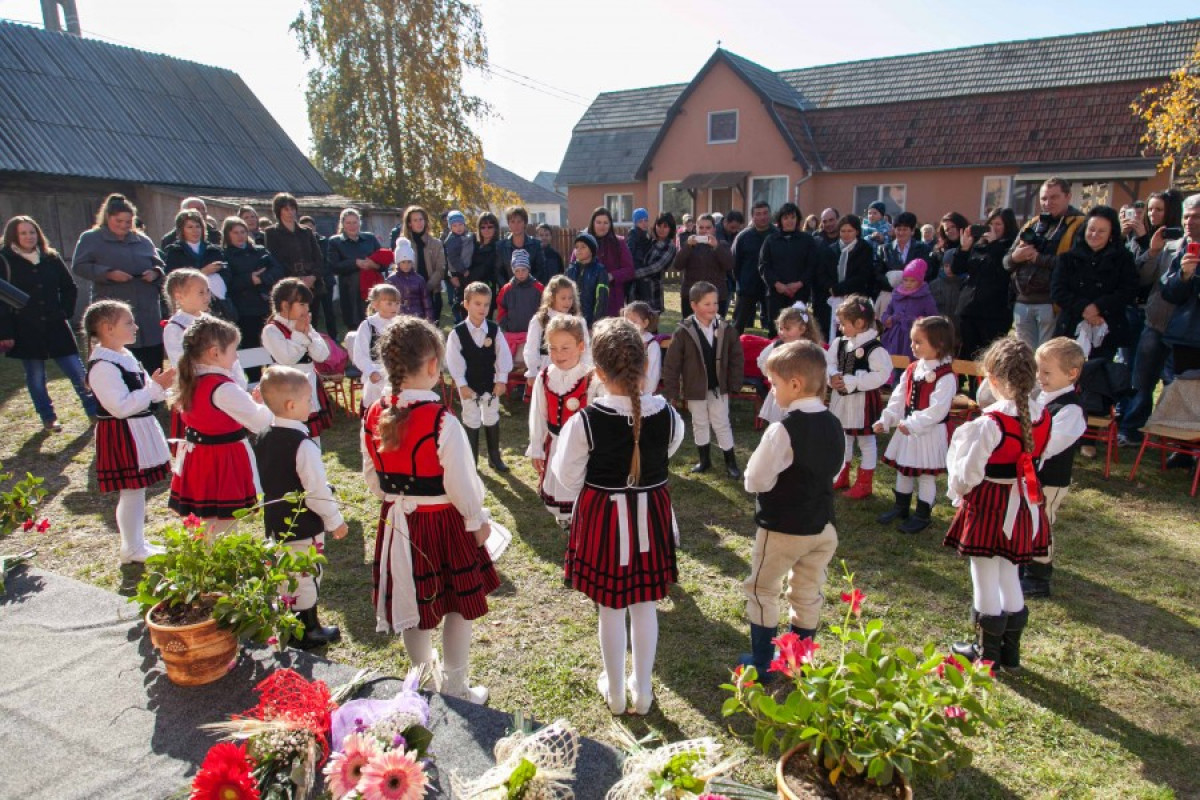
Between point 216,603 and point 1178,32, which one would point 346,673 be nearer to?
point 216,603

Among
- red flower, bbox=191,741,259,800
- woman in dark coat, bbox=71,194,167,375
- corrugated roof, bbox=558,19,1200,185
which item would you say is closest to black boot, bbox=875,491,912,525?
red flower, bbox=191,741,259,800

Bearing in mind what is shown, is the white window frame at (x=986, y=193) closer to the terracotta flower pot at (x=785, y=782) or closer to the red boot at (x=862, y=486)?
the red boot at (x=862, y=486)

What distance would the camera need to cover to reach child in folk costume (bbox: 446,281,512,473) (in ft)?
19.3

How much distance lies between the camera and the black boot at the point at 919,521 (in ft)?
16.8

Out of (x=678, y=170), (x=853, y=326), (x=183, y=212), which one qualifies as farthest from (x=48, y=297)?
(x=678, y=170)

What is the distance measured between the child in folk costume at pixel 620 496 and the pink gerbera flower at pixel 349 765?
54.5 inches

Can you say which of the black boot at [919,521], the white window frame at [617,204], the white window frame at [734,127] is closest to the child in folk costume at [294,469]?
the black boot at [919,521]

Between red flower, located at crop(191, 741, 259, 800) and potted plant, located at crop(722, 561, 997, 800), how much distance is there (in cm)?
117

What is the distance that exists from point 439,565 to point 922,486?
366 centimetres

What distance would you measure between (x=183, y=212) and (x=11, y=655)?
6347mm

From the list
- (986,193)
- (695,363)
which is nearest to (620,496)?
(695,363)

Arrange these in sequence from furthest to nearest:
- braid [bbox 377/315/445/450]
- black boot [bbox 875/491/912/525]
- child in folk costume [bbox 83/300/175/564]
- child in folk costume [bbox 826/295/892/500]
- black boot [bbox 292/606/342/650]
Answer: child in folk costume [bbox 826/295/892/500] < black boot [bbox 875/491/912/525] < child in folk costume [bbox 83/300/175/564] < black boot [bbox 292/606/342/650] < braid [bbox 377/315/445/450]

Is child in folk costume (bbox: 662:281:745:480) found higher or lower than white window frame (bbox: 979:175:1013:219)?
lower

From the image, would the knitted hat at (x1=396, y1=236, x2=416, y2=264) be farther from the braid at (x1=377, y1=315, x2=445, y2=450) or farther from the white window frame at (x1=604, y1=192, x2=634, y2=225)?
the white window frame at (x1=604, y1=192, x2=634, y2=225)
